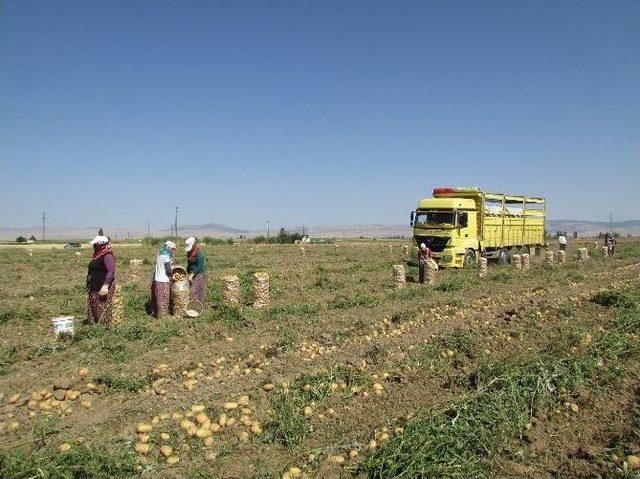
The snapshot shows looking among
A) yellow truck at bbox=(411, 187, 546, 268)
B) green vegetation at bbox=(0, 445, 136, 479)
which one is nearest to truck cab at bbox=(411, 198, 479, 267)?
yellow truck at bbox=(411, 187, 546, 268)

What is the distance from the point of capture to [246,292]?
14.0 metres

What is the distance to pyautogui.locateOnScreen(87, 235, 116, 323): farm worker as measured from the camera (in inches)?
364

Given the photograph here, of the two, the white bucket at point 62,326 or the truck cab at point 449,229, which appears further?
the truck cab at point 449,229

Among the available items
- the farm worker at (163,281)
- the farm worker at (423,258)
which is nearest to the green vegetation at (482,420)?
the farm worker at (163,281)

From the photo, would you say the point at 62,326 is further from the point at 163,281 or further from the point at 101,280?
the point at 163,281

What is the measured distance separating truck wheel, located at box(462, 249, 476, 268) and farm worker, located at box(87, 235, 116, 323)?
14.1 meters

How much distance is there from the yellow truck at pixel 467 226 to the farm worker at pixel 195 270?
10902 millimetres

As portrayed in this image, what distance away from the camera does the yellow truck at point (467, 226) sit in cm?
1930

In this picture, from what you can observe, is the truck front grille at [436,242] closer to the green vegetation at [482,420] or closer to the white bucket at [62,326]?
the green vegetation at [482,420]

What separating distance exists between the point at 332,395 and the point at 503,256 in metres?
19.6

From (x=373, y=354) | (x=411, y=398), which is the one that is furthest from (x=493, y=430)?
(x=373, y=354)

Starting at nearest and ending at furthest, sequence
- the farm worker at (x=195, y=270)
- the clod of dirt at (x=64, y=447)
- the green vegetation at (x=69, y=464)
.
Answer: the green vegetation at (x=69, y=464), the clod of dirt at (x=64, y=447), the farm worker at (x=195, y=270)

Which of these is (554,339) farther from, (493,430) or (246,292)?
(246,292)

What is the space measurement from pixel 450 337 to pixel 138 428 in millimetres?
4827
